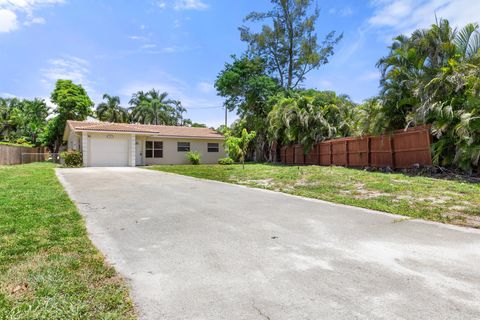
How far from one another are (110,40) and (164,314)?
17830 millimetres

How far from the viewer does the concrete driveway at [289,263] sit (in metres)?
2.34

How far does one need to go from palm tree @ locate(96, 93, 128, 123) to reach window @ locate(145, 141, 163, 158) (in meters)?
22.0

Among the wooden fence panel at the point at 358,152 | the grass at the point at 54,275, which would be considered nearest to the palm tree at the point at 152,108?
the wooden fence panel at the point at 358,152

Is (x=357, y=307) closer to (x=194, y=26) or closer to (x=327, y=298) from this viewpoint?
(x=327, y=298)

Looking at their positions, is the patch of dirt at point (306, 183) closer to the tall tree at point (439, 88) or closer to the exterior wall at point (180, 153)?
the tall tree at point (439, 88)

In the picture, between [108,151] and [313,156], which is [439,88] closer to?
[313,156]

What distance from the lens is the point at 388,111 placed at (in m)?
13.0

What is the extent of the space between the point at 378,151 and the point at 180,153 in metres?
15.2

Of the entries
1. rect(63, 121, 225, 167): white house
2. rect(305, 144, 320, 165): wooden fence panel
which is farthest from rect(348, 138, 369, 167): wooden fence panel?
rect(63, 121, 225, 167): white house

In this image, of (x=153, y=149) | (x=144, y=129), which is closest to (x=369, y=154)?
(x=144, y=129)

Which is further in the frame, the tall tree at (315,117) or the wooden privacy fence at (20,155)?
the wooden privacy fence at (20,155)

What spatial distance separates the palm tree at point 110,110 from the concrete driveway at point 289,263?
39380 mm

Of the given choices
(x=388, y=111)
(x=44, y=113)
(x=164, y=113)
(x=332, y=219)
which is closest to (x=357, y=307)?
(x=332, y=219)

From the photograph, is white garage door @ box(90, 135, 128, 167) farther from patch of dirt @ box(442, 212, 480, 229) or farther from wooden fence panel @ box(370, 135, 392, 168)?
patch of dirt @ box(442, 212, 480, 229)
